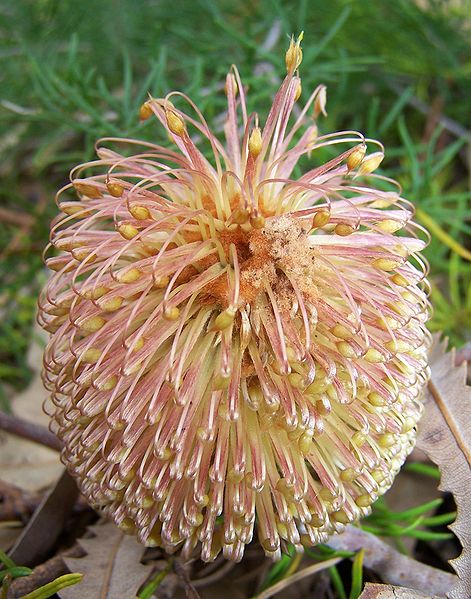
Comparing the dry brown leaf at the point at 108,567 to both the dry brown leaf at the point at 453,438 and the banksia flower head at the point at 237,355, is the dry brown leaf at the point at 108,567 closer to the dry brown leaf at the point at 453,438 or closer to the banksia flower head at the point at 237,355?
the banksia flower head at the point at 237,355

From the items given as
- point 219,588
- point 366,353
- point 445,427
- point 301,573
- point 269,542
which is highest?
point 366,353

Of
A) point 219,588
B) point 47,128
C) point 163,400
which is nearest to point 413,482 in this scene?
point 219,588

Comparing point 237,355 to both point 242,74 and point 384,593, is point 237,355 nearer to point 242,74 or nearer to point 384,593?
point 384,593

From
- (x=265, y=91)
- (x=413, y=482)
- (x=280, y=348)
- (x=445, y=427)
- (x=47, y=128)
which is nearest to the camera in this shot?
(x=280, y=348)

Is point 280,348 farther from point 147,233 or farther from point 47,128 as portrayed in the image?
point 47,128

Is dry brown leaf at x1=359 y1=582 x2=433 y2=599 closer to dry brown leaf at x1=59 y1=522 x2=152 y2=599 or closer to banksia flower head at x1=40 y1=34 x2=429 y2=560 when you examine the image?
banksia flower head at x1=40 y1=34 x2=429 y2=560

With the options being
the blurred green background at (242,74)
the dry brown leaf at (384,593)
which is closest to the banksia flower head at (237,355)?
the dry brown leaf at (384,593)
